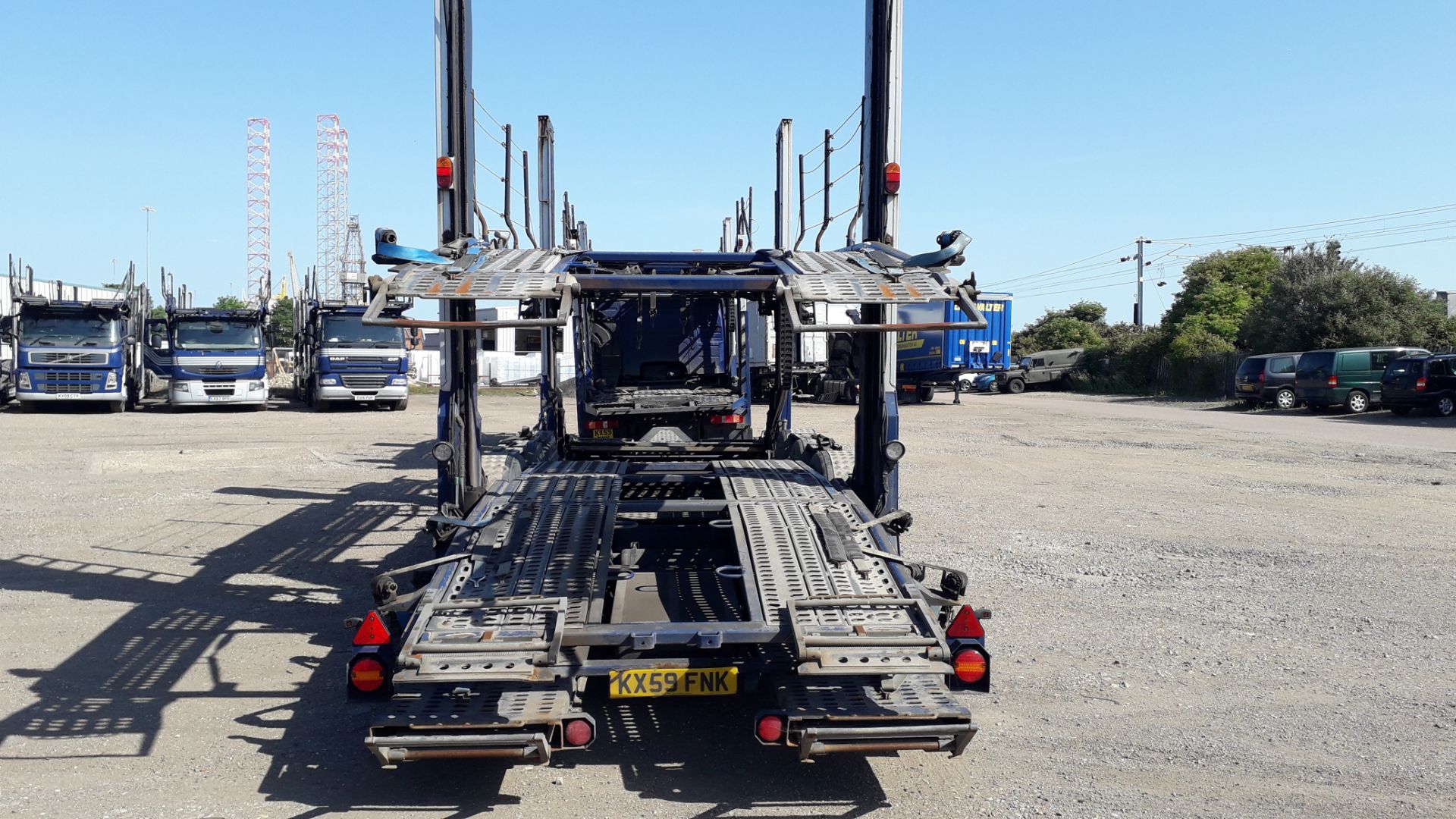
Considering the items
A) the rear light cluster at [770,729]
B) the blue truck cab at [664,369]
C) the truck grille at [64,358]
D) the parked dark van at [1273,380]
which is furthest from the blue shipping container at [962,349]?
the rear light cluster at [770,729]

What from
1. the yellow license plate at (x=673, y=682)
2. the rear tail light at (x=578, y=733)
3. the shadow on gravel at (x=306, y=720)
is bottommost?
the shadow on gravel at (x=306, y=720)

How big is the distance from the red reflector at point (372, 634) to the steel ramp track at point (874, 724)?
1813 mm

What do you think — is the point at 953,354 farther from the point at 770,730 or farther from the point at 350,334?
the point at 770,730

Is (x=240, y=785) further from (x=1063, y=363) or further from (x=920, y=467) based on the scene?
(x=1063, y=363)

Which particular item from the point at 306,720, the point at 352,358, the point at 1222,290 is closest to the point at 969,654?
the point at 306,720

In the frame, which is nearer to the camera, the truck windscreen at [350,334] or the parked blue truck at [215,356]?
the parked blue truck at [215,356]

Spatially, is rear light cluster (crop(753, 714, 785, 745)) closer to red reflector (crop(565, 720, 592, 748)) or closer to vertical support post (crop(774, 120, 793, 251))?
red reflector (crop(565, 720, 592, 748))

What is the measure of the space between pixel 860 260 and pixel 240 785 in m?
4.24

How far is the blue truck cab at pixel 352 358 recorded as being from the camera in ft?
96.4

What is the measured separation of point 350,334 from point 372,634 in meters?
26.1

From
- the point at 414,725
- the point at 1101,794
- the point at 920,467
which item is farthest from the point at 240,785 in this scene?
the point at 920,467

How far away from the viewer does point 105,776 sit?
16.3ft

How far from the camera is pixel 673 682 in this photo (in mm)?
4934

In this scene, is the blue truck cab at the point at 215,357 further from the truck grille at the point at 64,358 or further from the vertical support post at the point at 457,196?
the vertical support post at the point at 457,196
